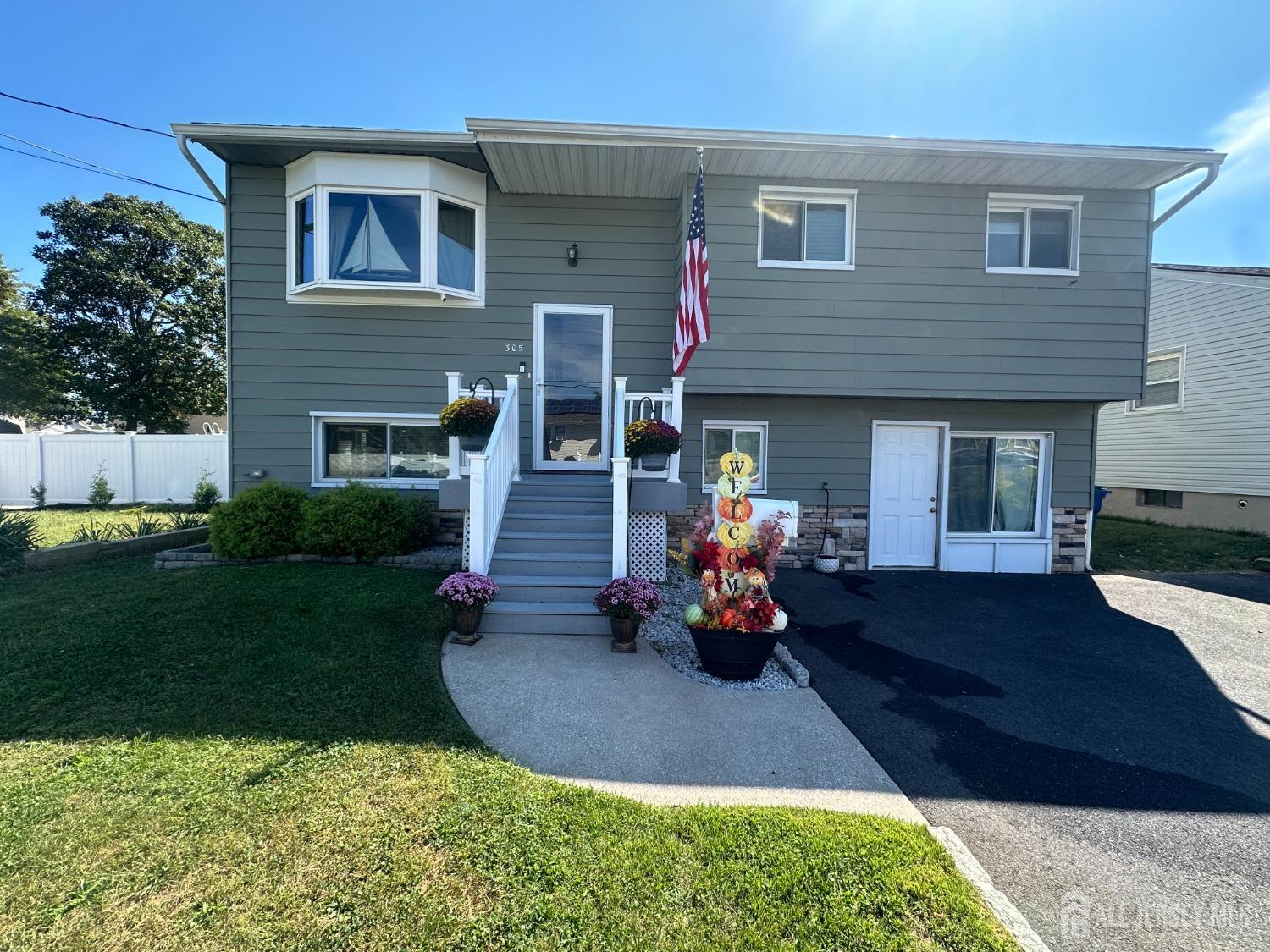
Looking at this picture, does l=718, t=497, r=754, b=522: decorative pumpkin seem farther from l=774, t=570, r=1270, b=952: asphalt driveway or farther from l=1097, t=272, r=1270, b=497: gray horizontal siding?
l=1097, t=272, r=1270, b=497: gray horizontal siding

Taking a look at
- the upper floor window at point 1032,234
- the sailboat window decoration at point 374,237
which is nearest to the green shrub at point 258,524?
the sailboat window decoration at point 374,237

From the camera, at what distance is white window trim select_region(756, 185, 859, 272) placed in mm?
6621

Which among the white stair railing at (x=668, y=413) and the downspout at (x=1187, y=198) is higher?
the downspout at (x=1187, y=198)

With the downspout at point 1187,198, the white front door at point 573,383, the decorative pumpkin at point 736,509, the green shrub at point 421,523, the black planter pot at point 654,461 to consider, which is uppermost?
the downspout at point 1187,198

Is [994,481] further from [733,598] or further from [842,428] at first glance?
[733,598]

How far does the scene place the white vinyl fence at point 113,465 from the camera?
10.8m

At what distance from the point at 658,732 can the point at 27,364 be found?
2440 centimetres

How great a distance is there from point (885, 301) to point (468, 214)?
5.53m

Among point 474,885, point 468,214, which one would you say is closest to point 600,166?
point 468,214

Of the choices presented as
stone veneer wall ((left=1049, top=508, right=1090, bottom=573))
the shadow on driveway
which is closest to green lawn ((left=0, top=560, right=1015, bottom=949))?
the shadow on driveway

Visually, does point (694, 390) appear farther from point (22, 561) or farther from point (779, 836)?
point (22, 561)

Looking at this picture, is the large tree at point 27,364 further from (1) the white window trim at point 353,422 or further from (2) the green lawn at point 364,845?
(2) the green lawn at point 364,845

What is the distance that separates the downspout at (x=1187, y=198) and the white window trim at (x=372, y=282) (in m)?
8.87

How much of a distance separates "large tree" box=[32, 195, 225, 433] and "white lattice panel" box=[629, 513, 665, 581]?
741 inches
